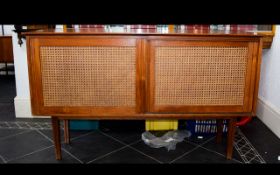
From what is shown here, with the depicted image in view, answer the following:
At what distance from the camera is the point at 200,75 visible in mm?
1737

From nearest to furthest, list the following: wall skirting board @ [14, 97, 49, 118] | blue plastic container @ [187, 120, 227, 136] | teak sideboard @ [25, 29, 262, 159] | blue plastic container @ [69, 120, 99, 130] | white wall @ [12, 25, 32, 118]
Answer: teak sideboard @ [25, 29, 262, 159] → blue plastic container @ [187, 120, 227, 136] → blue plastic container @ [69, 120, 99, 130] → white wall @ [12, 25, 32, 118] → wall skirting board @ [14, 97, 49, 118]

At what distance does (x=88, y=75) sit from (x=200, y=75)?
675 millimetres

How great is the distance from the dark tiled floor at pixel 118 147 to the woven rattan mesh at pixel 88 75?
48 cm

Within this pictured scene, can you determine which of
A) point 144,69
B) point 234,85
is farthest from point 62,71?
point 234,85

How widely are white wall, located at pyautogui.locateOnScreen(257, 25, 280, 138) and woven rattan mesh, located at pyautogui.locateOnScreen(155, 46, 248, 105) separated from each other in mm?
904

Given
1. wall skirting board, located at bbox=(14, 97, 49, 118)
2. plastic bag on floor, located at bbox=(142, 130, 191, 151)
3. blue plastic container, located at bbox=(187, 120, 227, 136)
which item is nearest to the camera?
plastic bag on floor, located at bbox=(142, 130, 191, 151)

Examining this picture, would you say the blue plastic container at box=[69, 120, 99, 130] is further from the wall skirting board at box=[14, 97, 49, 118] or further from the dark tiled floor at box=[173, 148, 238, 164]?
the dark tiled floor at box=[173, 148, 238, 164]

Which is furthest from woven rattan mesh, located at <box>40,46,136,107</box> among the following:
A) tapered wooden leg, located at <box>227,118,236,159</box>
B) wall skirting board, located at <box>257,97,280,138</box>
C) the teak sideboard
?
wall skirting board, located at <box>257,97,280,138</box>

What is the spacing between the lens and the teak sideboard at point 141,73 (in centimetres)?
169

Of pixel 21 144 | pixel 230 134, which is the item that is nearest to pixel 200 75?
pixel 230 134

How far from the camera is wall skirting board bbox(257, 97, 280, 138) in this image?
246 centimetres

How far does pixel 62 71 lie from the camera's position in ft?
5.62

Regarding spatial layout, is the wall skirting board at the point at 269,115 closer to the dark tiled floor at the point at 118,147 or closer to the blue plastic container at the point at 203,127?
the dark tiled floor at the point at 118,147
